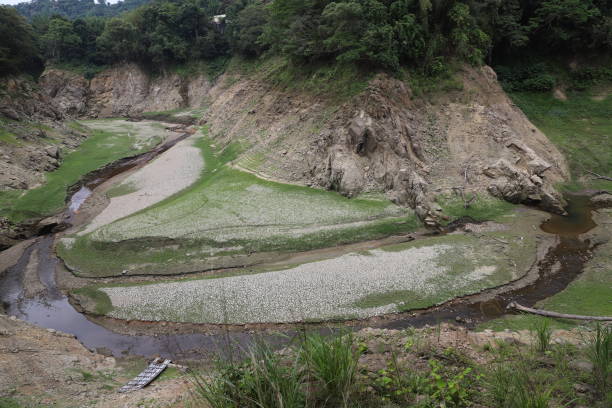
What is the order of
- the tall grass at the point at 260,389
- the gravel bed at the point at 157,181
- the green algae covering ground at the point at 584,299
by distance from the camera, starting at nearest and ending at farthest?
the tall grass at the point at 260,389 < the green algae covering ground at the point at 584,299 < the gravel bed at the point at 157,181

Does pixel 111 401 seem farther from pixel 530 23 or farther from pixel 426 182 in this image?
pixel 530 23

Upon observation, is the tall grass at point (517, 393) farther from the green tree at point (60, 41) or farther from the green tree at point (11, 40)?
the green tree at point (60, 41)

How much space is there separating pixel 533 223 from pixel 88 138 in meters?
68.8

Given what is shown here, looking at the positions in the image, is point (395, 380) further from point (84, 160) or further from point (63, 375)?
point (84, 160)

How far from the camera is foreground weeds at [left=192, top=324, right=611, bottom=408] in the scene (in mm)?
6480

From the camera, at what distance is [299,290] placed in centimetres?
2223

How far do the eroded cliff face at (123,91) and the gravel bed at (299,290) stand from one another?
3039 inches

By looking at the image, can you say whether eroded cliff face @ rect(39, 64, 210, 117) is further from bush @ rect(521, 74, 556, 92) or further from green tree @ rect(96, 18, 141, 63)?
bush @ rect(521, 74, 556, 92)

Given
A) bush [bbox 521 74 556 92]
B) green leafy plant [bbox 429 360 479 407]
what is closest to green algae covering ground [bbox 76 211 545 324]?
green leafy plant [bbox 429 360 479 407]

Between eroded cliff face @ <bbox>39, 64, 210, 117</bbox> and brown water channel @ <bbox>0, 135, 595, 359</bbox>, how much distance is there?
232ft

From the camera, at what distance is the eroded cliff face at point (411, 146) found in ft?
111

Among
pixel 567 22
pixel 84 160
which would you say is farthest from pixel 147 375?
pixel 567 22

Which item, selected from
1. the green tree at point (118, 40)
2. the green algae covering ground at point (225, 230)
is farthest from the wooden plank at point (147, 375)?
the green tree at point (118, 40)

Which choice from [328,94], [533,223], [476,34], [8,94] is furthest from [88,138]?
[533,223]
